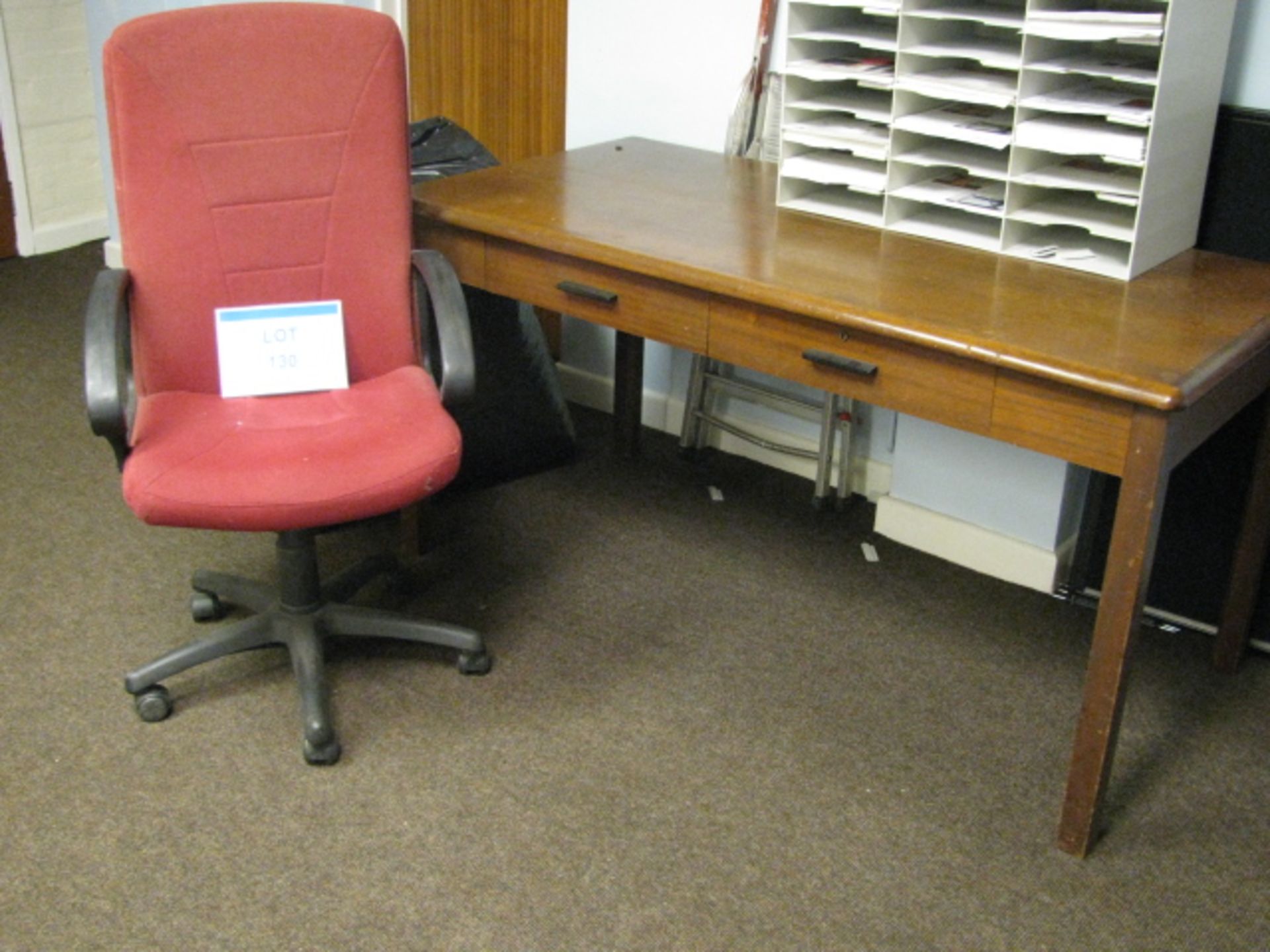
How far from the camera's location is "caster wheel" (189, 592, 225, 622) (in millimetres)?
2584

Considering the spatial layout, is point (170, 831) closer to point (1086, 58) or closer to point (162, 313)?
point (162, 313)

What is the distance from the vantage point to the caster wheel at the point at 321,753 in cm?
222

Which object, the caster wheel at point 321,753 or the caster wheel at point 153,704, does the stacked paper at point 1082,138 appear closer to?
the caster wheel at point 321,753

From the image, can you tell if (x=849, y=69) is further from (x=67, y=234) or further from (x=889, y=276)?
(x=67, y=234)

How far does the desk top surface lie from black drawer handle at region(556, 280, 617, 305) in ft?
0.20

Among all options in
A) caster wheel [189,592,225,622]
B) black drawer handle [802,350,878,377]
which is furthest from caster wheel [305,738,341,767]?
black drawer handle [802,350,878,377]

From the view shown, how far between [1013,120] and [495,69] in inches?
61.5

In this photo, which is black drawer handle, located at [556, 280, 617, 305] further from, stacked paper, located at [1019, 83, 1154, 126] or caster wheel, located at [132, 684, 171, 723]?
caster wheel, located at [132, 684, 171, 723]

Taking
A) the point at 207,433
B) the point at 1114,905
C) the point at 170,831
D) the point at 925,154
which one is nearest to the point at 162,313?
the point at 207,433

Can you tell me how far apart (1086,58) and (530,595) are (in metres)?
1.39

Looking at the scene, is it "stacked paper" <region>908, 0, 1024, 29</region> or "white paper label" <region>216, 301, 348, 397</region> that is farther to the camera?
"white paper label" <region>216, 301, 348, 397</region>

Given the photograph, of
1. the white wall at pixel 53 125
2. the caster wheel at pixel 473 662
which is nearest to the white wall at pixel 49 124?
the white wall at pixel 53 125

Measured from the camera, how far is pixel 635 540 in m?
2.94

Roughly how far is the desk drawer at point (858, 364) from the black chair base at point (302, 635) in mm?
707
